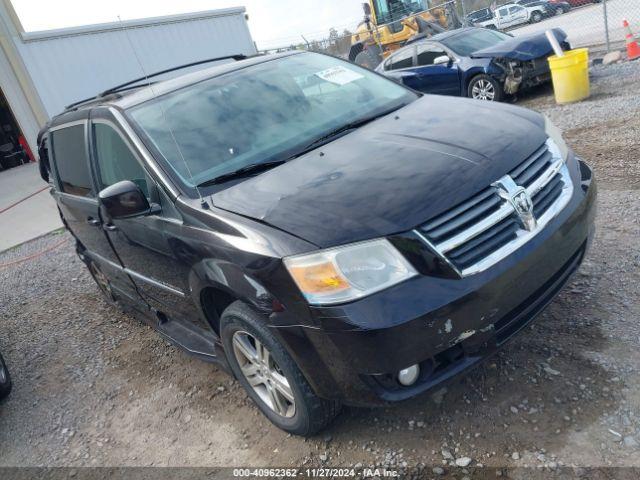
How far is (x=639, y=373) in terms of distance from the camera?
2.40 m

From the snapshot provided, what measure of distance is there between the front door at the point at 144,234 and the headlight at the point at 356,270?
3.09 ft

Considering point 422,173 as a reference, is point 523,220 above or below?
below

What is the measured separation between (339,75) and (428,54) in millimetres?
6540

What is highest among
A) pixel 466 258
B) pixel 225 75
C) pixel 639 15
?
pixel 225 75

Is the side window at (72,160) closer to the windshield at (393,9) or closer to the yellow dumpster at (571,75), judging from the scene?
the yellow dumpster at (571,75)

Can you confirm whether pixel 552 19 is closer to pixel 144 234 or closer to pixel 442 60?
pixel 442 60

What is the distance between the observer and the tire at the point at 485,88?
27.9ft

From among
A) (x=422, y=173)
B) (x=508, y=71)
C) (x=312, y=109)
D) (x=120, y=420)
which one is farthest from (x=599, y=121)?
(x=120, y=420)

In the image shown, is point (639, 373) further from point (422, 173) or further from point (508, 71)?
point (508, 71)

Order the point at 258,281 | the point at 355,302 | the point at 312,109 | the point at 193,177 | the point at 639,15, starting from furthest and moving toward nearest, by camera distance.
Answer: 1. the point at 639,15
2. the point at 312,109
3. the point at 193,177
4. the point at 258,281
5. the point at 355,302

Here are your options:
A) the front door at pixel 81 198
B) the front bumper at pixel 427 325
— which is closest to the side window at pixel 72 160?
the front door at pixel 81 198

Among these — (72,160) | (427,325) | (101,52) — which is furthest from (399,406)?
(101,52)

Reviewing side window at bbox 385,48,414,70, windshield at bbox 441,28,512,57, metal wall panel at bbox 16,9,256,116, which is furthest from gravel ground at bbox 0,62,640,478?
metal wall panel at bbox 16,9,256,116

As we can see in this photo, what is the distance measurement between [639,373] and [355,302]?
1.48m
